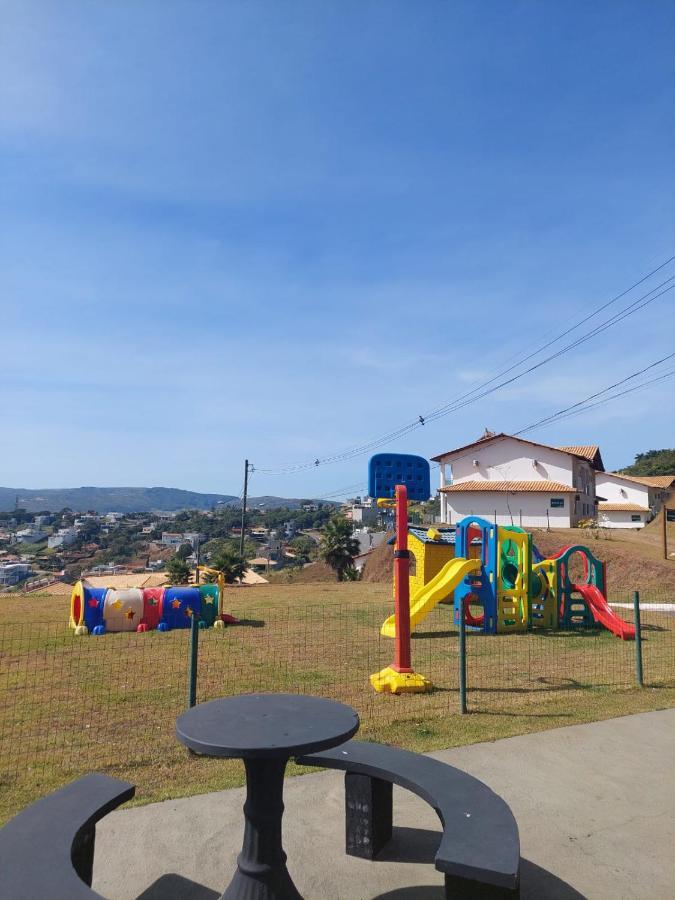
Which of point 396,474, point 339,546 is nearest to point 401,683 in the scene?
point 396,474

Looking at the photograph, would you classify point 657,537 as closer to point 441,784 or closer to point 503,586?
point 503,586

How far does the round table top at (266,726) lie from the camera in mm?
3248

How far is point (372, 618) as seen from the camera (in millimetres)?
15531

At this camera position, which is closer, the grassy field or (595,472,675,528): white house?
the grassy field

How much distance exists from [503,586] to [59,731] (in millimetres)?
10773

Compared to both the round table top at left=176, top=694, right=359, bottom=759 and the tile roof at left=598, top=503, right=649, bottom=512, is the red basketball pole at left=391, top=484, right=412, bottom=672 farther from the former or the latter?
the tile roof at left=598, top=503, right=649, bottom=512

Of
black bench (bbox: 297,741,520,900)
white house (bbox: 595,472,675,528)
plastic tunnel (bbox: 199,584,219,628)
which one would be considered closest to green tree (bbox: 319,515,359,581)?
white house (bbox: 595,472,675,528)

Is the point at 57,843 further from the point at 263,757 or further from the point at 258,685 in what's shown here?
the point at 258,685

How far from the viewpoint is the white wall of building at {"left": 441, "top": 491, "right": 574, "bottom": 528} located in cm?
3641

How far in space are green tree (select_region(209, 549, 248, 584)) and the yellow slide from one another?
59.6 ft

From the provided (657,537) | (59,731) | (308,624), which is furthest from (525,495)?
(59,731)

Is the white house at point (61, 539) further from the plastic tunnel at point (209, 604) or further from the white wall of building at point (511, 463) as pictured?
the plastic tunnel at point (209, 604)

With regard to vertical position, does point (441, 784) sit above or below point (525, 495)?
below

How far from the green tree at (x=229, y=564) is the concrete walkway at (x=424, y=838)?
1031 inches
